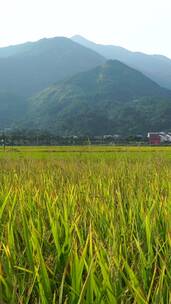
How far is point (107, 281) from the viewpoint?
1.90m

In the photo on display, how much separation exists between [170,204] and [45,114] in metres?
178

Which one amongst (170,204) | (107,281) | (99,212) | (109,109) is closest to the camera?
(107,281)

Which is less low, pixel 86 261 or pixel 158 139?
pixel 86 261

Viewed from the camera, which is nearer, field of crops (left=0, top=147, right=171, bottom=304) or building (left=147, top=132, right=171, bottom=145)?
field of crops (left=0, top=147, right=171, bottom=304)

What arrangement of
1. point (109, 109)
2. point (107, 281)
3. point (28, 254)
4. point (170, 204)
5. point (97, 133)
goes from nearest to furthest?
point (107, 281), point (28, 254), point (170, 204), point (97, 133), point (109, 109)

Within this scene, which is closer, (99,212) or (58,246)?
(58,246)

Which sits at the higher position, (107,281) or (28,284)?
(107,281)

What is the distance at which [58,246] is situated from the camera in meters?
2.77

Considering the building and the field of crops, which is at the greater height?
the field of crops

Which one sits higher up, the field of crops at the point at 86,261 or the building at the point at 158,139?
the field of crops at the point at 86,261

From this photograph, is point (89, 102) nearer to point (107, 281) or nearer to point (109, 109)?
point (109, 109)

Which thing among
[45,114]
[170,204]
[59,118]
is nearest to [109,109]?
[59,118]

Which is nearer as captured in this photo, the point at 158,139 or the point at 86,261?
the point at 86,261

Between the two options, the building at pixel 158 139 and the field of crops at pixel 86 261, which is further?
the building at pixel 158 139
